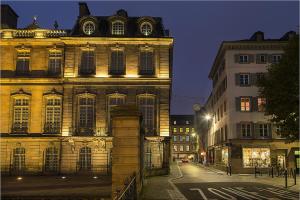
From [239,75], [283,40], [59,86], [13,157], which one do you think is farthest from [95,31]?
[283,40]

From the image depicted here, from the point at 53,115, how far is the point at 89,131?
4.00 meters

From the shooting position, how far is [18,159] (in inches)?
1527

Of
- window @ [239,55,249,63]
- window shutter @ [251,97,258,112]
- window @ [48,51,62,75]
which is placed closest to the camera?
window @ [48,51,62,75]

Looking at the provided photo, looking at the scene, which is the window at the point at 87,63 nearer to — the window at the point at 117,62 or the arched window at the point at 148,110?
the window at the point at 117,62

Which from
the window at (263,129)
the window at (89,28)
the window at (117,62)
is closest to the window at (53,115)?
the window at (117,62)

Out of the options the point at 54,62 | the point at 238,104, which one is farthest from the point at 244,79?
the point at 54,62

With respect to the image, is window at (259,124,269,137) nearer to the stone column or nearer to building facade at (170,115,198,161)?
the stone column

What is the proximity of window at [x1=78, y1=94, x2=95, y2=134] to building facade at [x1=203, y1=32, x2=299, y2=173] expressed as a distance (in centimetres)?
1623

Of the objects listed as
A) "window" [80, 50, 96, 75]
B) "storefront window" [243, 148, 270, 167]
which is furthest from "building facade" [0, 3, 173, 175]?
"storefront window" [243, 148, 270, 167]

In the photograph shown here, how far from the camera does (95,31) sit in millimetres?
40531

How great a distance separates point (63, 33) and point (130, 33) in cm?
674

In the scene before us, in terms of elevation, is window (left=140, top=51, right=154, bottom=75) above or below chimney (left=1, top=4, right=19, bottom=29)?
below

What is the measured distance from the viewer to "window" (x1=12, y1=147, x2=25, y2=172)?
38.7m

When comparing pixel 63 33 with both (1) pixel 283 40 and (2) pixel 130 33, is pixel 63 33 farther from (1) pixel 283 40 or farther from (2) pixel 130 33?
(1) pixel 283 40
